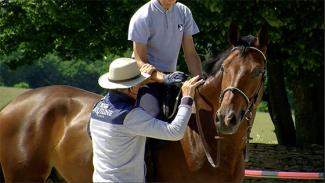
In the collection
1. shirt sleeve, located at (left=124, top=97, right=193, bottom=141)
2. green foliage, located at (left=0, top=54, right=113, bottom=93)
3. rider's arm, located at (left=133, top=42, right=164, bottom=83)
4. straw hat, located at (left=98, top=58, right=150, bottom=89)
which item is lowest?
green foliage, located at (left=0, top=54, right=113, bottom=93)

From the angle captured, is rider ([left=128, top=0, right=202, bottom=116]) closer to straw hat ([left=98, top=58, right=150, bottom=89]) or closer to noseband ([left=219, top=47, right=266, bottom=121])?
noseband ([left=219, top=47, right=266, bottom=121])

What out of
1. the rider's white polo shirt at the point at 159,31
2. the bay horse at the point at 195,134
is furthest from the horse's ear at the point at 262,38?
the rider's white polo shirt at the point at 159,31

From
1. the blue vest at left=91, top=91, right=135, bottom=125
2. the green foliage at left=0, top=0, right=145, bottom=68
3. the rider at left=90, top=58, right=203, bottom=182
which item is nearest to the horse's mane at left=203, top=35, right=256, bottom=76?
the rider at left=90, top=58, right=203, bottom=182

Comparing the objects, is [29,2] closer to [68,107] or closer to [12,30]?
[12,30]

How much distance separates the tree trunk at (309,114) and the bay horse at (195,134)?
29.7 ft

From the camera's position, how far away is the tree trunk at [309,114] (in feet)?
44.4

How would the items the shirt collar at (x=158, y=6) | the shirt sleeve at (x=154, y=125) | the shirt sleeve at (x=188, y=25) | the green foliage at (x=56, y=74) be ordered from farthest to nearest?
the green foliage at (x=56, y=74)
the shirt sleeve at (x=188, y=25)
the shirt collar at (x=158, y=6)
the shirt sleeve at (x=154, y=125)

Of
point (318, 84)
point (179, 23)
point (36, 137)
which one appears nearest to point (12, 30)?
point (318, 84)

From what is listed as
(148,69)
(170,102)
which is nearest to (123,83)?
(148,69)

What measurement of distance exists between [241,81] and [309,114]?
10.2 m

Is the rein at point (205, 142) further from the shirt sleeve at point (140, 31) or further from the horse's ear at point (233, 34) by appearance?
the shirt sleeve at point (140, 31)

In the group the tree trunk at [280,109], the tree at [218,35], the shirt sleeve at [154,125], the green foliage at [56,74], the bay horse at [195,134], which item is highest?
the shirt sleeve at [154,125]

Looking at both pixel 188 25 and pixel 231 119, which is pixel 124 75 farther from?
pixel 188 25

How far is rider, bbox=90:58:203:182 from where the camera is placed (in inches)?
139
